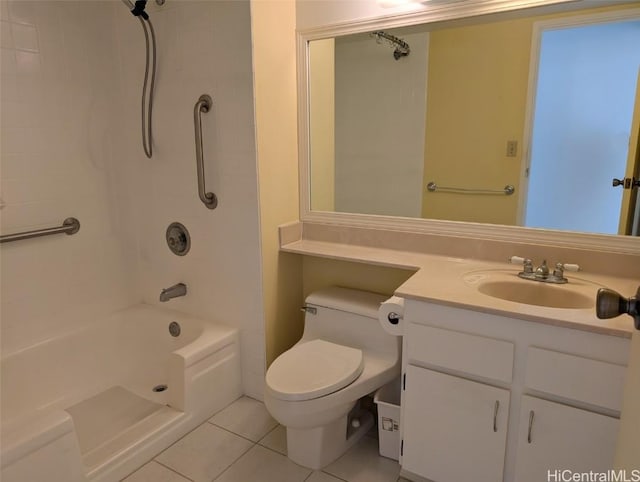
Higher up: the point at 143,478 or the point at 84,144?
the point at 84,144

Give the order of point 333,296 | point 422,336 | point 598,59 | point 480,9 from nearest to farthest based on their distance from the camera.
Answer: point 422,336 < point 598,59 < point 480,9 < point 333,296

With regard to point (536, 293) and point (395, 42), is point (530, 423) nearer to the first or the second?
point (536, 293)

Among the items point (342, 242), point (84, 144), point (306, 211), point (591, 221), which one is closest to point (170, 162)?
point (84, 144)

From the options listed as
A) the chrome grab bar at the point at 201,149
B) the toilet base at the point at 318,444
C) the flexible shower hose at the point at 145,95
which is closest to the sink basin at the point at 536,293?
the toilet base at the point at 318,444

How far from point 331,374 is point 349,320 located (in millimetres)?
345

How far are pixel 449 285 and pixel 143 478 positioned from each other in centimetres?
139

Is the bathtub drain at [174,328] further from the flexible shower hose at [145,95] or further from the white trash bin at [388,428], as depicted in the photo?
the white trash bin at [388,428]

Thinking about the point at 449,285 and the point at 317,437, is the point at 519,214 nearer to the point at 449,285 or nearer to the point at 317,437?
the point at 449,285

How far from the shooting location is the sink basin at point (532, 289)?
1.49 m

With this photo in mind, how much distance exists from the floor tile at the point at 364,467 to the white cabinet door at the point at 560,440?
0.52m

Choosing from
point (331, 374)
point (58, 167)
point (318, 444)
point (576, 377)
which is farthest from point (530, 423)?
point (58, 167)

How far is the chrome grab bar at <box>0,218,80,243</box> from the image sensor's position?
1.86 metres

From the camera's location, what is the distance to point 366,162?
2.29 meters

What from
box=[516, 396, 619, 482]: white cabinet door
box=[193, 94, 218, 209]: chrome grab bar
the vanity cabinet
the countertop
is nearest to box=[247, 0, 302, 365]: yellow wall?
the countertop
